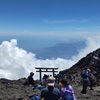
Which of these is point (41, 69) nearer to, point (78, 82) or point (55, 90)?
point (78, 82)

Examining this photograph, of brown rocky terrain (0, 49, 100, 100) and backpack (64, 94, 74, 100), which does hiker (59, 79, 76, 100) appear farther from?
brown rocky terrain (0, 49, 100, 100)

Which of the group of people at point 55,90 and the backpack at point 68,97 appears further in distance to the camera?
the backpack at point 68,97

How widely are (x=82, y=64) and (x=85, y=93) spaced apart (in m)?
15.8

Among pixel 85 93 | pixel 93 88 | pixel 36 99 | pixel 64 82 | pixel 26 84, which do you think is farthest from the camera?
pixel 26 84

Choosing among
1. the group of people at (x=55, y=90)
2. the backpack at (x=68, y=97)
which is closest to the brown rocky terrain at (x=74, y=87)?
the group of people at (x=55, y=90)

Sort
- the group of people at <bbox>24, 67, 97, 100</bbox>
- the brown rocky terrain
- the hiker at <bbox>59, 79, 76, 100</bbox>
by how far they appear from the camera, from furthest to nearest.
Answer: the brown rocky terrain
the hiker at <bbox>59, 79, 76, 100</bbox>
the group of people at <bbox>24, 67, 97, 100</bbox>

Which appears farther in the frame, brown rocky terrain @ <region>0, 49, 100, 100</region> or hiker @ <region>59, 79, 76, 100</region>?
brown rocky terrain @ <region>0, 49, 100, 100</region>

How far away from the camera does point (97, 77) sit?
3603 centimetres

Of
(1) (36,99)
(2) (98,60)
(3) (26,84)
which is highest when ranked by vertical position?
(2) (98,60)

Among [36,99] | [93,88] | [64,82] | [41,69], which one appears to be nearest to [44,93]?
[36,99]

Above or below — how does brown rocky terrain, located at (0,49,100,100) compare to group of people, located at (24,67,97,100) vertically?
above

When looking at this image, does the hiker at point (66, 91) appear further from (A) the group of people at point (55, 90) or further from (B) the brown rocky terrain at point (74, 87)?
(B) the brown rocky terrain at point (74, 87)

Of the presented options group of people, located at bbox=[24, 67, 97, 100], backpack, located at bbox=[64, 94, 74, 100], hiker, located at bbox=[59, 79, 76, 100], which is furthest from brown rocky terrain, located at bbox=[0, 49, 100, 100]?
backpack, located at bbox=[64, 94, 74, 100]

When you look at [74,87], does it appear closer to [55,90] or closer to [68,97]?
[68,97]
